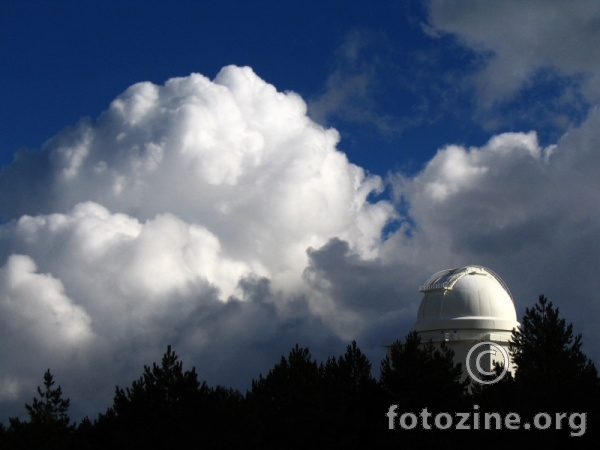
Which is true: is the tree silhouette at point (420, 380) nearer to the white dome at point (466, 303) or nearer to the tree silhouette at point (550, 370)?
the tree silhouette at point (550, 370)

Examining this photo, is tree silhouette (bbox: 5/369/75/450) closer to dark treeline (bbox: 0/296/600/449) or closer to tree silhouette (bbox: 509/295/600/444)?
dark treeline (bbox: 0/296/600/449)

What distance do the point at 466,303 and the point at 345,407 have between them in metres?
20.4

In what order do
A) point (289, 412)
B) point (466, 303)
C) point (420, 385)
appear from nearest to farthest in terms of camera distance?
point (289, 412) → point (420, 385) → point (466, 303)

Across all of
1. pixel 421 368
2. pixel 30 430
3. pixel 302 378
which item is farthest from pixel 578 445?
pixel 30 430

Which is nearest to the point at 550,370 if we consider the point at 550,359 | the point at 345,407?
the point at 550,359

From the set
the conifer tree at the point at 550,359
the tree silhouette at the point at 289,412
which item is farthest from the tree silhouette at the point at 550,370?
the tree silhouette at the point at 289,412

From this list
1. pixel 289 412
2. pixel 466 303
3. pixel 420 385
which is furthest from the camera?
pixel 466 303

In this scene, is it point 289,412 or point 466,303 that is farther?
point 466,303

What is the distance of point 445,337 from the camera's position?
2254 inches

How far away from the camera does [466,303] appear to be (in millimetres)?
58406

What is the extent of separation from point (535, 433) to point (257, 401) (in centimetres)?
1287

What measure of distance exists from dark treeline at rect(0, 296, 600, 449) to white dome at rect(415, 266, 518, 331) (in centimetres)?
996

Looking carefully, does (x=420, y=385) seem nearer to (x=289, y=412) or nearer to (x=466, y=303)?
(x=289, y=412)

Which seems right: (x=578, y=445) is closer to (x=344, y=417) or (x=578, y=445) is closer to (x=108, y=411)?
(x=344, y=417)
